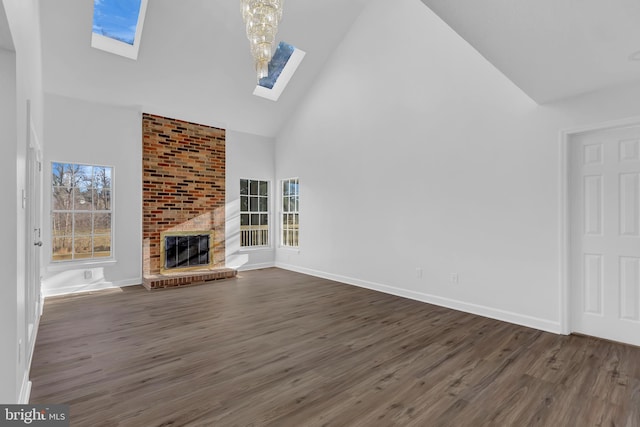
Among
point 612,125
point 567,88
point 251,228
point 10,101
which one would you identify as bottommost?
point 251,228

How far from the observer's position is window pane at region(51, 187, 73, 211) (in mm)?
4988

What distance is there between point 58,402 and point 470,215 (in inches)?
170

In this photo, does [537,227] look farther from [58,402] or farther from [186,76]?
[186,76]

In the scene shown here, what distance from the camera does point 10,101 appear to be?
5.82 feet

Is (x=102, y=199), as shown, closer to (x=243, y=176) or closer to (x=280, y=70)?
(x=243, y=176)

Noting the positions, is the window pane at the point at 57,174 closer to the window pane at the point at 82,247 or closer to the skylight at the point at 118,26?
the window pane at the point at 82,247

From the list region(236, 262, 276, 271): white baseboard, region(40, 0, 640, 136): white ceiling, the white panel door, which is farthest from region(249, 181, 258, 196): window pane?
the white panel door

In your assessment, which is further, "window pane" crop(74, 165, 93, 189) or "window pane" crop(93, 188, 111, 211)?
"window pane" crop(93, 188, 111, 211)

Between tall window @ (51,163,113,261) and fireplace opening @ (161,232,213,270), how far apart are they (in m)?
0.90

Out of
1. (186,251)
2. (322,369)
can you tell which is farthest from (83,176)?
(322,369)

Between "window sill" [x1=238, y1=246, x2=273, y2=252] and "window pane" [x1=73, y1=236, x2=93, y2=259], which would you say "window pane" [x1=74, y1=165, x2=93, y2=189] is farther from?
"window sill" [x1=238, y1=246, x2=273, y2=252]

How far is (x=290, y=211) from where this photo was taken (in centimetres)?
724

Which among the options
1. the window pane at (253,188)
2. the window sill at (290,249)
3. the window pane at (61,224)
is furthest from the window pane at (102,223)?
the window sill at (290,249)

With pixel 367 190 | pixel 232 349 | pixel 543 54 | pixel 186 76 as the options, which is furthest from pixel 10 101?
pixel 367 190
